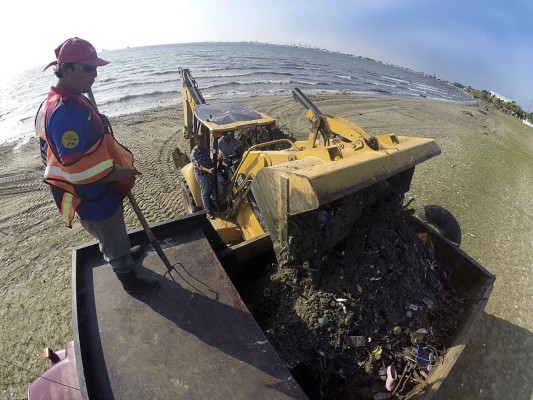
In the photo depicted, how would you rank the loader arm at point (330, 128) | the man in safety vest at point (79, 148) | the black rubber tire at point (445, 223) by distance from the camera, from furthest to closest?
the black rubber tire at point (445, 223) < the loader arm at point (330, 128) < the man in safety vest at point (79, 148)

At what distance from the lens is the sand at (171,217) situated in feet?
13.4

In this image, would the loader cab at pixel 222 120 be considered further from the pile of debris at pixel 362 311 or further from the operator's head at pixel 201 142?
the pile of debris at pixel 362 311

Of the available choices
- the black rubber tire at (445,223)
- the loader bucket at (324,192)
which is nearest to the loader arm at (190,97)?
the loader bucket at (324,192)

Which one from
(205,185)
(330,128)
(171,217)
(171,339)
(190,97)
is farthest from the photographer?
(171,217)

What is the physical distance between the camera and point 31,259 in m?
5.62

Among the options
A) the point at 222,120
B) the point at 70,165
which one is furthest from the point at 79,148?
the point at 222,120

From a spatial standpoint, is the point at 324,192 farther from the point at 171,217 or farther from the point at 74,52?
the point at 171,217

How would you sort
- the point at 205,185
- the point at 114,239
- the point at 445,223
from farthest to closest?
the point at 445,223 < the point at 205,185 < the point at 114,239

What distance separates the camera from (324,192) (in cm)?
231

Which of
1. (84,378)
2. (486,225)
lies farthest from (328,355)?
(486,225)

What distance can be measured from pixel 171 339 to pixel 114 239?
39.8 inches

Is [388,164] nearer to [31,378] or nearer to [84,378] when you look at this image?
[84,378]

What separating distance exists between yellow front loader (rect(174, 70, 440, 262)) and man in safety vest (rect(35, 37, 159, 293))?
4.19 feet

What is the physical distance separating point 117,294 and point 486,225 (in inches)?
318
